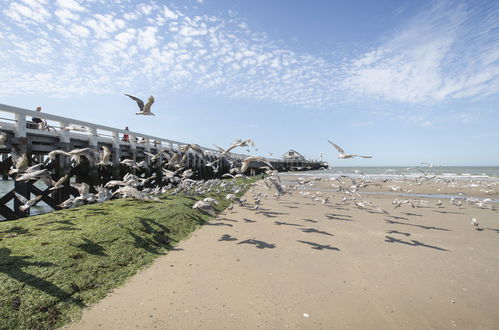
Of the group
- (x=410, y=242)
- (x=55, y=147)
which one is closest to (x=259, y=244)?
(x=410, y=242)

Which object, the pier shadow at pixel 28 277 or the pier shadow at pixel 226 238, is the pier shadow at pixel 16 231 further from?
the pier shadow at pixel 226 238

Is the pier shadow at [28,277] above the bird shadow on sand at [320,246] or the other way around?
above

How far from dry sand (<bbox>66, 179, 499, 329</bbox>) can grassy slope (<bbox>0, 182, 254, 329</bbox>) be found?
0.41 meters

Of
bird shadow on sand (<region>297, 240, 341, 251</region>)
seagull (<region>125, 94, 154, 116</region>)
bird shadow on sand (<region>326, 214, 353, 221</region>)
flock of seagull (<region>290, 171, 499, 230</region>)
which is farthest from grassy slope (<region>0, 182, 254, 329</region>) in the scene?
flock of seagull (<region>290, 171, 499, 230</region>)

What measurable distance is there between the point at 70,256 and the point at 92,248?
638 mm

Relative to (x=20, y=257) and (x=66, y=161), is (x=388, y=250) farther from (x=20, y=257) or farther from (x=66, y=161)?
(x=66, y=161)

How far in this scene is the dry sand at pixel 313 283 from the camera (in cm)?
Result: 466

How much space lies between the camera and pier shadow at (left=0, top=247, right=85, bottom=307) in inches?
187

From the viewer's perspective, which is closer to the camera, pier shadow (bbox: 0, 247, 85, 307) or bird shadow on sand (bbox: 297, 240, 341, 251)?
pier shadow (bbox: 0, 247, 85, 307)

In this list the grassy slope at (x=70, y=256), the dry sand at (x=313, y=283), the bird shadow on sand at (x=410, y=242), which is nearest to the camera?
the grassy slope at (x=70, y=256)

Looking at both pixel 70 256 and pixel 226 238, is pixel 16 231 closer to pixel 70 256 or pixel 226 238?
pixel 70 256

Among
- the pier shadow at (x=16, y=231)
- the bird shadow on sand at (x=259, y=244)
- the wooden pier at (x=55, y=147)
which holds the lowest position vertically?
the bird shadow on sand at (x=259, y=244)

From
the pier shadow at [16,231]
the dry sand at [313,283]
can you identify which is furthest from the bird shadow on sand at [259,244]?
the pier shadow at [16,231]

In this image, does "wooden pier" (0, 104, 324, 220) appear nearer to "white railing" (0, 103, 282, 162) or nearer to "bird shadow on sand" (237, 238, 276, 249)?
"white railing" (0, 103, 282, 162)
